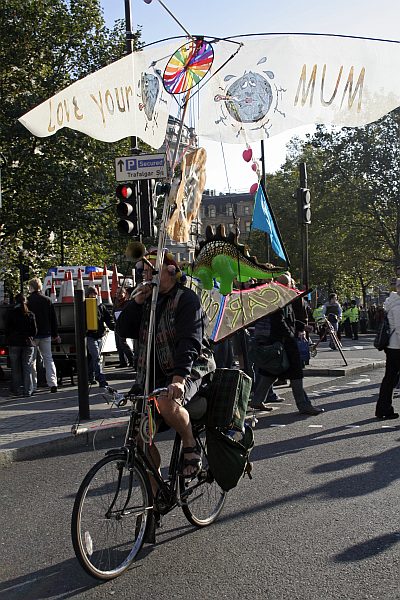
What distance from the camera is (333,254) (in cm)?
5109

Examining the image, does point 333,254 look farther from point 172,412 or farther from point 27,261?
point 172,412

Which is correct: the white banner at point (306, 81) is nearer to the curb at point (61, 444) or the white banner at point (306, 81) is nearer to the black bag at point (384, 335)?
the black bag at point (384, 335)

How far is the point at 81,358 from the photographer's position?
32.6 feet

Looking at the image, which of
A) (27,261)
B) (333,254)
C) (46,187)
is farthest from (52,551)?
(333,254)

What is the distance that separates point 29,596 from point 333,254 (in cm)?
4806

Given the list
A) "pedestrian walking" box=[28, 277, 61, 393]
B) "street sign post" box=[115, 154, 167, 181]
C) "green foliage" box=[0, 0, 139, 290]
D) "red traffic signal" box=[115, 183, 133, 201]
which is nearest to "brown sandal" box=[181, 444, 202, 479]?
"street sign post" box=[115, 154, 167, 181]

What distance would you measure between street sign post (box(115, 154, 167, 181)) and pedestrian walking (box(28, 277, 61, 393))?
348 cm

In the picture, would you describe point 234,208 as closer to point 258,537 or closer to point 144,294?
point 144,294

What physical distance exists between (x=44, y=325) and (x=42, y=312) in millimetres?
229

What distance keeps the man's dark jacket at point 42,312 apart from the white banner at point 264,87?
6.49 meters

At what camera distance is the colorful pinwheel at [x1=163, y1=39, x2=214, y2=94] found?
640 cm

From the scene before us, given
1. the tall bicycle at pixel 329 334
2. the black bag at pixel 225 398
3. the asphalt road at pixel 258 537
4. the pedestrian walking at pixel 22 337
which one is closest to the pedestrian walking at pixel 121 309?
the pedestrian walking at pixel 22 337

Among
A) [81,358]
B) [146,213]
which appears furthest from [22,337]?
[81,358]

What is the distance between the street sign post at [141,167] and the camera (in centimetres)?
1020
